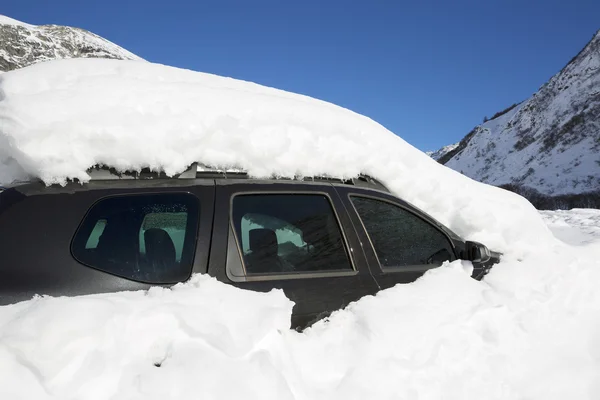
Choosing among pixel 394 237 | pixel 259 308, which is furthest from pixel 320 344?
pixel 394 237

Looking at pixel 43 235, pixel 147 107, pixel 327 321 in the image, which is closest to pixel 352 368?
pixel 327 321

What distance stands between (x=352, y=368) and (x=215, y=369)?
0.74 meters

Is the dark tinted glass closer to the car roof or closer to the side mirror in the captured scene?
the car roof

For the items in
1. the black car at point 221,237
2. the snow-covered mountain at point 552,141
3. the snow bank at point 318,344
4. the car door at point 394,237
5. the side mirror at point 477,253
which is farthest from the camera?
the snow-covered mountain at point 552,141

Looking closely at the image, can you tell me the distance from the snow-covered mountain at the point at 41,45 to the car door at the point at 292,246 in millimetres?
172936

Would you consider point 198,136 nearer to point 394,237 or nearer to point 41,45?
point 394,237

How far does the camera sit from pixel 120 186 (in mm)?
2080

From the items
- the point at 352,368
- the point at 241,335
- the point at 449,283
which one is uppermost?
the point at 449,283

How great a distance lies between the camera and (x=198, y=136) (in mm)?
2516

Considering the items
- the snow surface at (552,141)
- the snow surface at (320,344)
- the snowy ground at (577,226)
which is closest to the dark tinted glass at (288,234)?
the snow surface at (320,344)

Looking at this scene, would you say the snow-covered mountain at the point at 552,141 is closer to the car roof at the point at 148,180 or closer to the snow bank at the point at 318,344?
the snow bank at the point at 318,344

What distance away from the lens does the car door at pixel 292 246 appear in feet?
7.08

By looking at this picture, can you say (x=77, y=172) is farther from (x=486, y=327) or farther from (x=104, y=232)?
(x=486, y=327)


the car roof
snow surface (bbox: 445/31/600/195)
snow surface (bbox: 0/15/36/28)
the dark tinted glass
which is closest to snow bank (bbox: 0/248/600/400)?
the dark tinted glass
